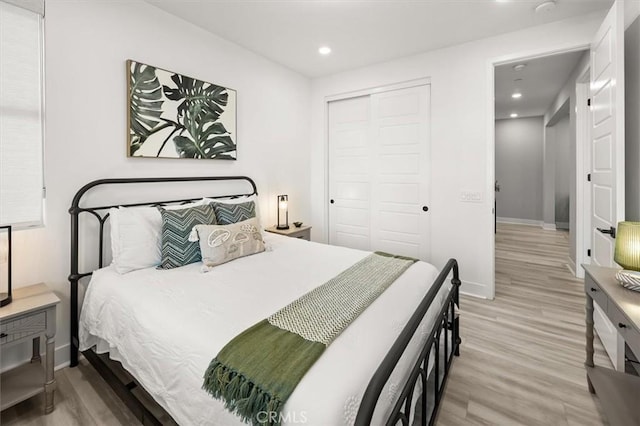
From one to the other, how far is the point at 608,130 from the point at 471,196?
1.35 m

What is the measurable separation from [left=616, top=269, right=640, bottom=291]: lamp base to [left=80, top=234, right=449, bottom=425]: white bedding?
0.89 m

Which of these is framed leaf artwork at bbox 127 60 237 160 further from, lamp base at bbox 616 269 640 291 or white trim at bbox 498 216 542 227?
white trim at bbox 498 216 542 227

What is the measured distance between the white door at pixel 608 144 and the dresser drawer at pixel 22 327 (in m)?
3.42

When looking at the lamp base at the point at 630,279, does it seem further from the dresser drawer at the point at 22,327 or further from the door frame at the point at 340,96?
the dresser drawer at the point at 22,327

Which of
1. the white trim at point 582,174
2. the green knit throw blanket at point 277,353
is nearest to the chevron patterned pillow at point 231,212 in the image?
the green knit throw blanket at point 277,353

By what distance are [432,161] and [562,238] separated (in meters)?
4.61

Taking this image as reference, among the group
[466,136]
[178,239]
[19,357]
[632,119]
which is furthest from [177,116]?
[632,119]

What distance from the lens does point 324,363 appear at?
1.12 m

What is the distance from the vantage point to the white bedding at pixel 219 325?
105cm

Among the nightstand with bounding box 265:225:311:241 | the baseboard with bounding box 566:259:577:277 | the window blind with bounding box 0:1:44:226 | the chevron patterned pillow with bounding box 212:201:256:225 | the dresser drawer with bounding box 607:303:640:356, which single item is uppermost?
the window blind with bounding box 0:1:44:226

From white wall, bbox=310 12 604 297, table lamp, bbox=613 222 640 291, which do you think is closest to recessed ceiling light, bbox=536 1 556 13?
white wall, bbox=310 12 604 297

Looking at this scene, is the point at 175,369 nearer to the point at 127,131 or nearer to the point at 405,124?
the point at 127,131

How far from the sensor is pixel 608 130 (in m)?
2.10

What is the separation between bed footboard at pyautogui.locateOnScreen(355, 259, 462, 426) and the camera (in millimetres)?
911
